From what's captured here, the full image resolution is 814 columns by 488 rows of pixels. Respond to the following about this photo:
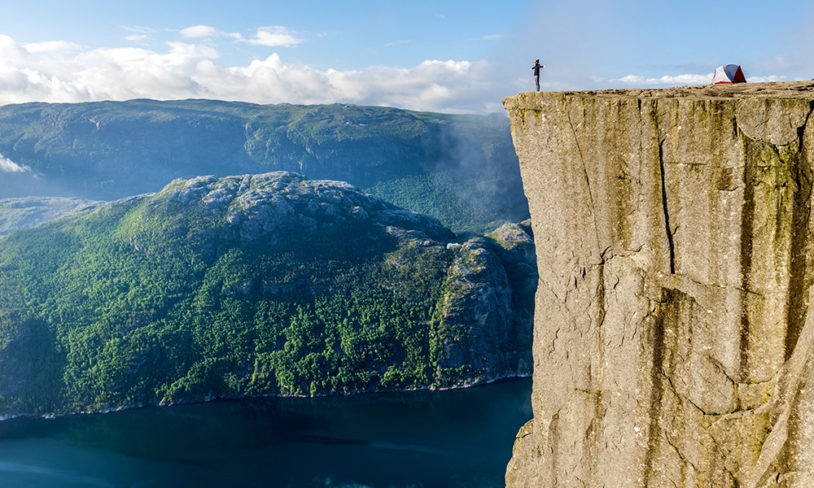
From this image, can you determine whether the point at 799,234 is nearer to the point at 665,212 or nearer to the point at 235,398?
the point at 665,212

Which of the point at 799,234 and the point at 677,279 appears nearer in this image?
the point at 799,234

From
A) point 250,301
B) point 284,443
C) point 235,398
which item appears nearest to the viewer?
point 284,443

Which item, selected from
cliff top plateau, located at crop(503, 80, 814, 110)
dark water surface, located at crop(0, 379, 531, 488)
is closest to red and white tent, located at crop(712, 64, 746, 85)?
cliff top plateau, located at crop(503, 80, 814, 110)

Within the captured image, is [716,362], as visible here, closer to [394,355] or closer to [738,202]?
[738,202]

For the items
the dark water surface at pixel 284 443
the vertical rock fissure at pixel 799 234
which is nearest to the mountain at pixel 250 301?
the dark water surface at pixel 284 443

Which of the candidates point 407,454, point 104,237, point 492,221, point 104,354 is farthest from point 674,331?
point 492,221

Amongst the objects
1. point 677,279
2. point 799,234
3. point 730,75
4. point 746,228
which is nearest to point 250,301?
point 730,75

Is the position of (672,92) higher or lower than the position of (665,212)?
higher
